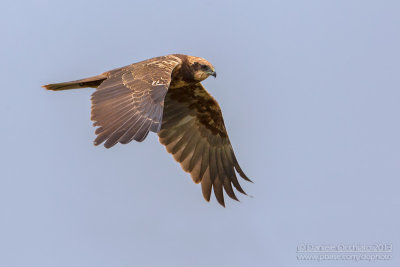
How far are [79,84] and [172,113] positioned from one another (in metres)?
2.34

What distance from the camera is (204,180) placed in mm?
16094

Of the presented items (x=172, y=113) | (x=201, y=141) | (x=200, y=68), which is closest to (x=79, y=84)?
(x=200, y=68)

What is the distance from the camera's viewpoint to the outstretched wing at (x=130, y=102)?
1207 cm

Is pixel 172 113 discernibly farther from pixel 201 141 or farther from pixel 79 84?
pixel 79 84

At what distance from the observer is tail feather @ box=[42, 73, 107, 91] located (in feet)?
47.0

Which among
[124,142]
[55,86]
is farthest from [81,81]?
[124,142]

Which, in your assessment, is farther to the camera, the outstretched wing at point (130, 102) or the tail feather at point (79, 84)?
the tail feather at point (79, 84)

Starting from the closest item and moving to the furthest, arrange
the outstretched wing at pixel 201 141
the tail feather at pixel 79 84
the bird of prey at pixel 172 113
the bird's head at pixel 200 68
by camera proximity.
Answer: the bird of prey at pixel 172 113 < the tail feather at pixel 79 84 < the bird's head at pixel 200 68 < the outstretched wing at pixel 201 141

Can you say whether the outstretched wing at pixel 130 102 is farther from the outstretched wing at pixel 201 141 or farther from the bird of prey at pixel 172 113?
the outstretched wing at pixel 201 141

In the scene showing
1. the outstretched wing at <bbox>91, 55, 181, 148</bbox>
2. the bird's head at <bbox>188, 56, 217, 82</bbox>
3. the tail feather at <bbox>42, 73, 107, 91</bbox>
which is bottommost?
the outstretched wing at <bbox>91, 55, 181, 148</bbox>

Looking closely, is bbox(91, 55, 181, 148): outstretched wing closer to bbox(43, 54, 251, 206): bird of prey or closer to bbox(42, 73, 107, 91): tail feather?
bbox(43, 54, 251, 206): bird of prey

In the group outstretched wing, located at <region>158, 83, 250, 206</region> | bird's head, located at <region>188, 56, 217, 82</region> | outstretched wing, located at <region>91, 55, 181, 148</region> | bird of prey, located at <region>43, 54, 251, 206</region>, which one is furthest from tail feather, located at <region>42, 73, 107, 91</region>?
outstretched wing, located at <region>158, 83, 250, 206</region>

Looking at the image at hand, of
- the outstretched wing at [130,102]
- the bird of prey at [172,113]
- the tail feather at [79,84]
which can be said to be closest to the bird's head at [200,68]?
the bird of prey at [172,113]

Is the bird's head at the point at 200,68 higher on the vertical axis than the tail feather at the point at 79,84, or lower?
higher
